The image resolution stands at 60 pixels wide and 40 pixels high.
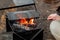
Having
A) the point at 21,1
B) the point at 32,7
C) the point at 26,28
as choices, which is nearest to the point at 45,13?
the point at 32,7

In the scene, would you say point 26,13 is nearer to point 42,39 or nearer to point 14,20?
point 14,20

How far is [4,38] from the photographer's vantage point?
2227 mm

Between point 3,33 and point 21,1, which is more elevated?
point 21,1

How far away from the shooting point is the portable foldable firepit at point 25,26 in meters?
2.05

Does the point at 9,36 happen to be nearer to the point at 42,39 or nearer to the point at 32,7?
the point at 42,39

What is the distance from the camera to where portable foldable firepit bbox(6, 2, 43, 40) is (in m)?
2.05

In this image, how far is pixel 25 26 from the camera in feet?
6.78

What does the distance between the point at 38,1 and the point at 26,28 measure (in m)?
0.95

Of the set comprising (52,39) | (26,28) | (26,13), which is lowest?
(52,39)

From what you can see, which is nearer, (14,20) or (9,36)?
(14,20)

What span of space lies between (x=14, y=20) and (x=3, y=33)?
33 centimetres

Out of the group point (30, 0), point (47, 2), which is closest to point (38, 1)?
point (47, 2)

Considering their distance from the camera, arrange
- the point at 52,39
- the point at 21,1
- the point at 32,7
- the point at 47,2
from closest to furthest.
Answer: the point at 52,39 → the point at 21,1 → the point at 32,7 → the point at 47,2

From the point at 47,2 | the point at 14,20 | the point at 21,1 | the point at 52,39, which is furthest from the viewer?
the point at 47,2
